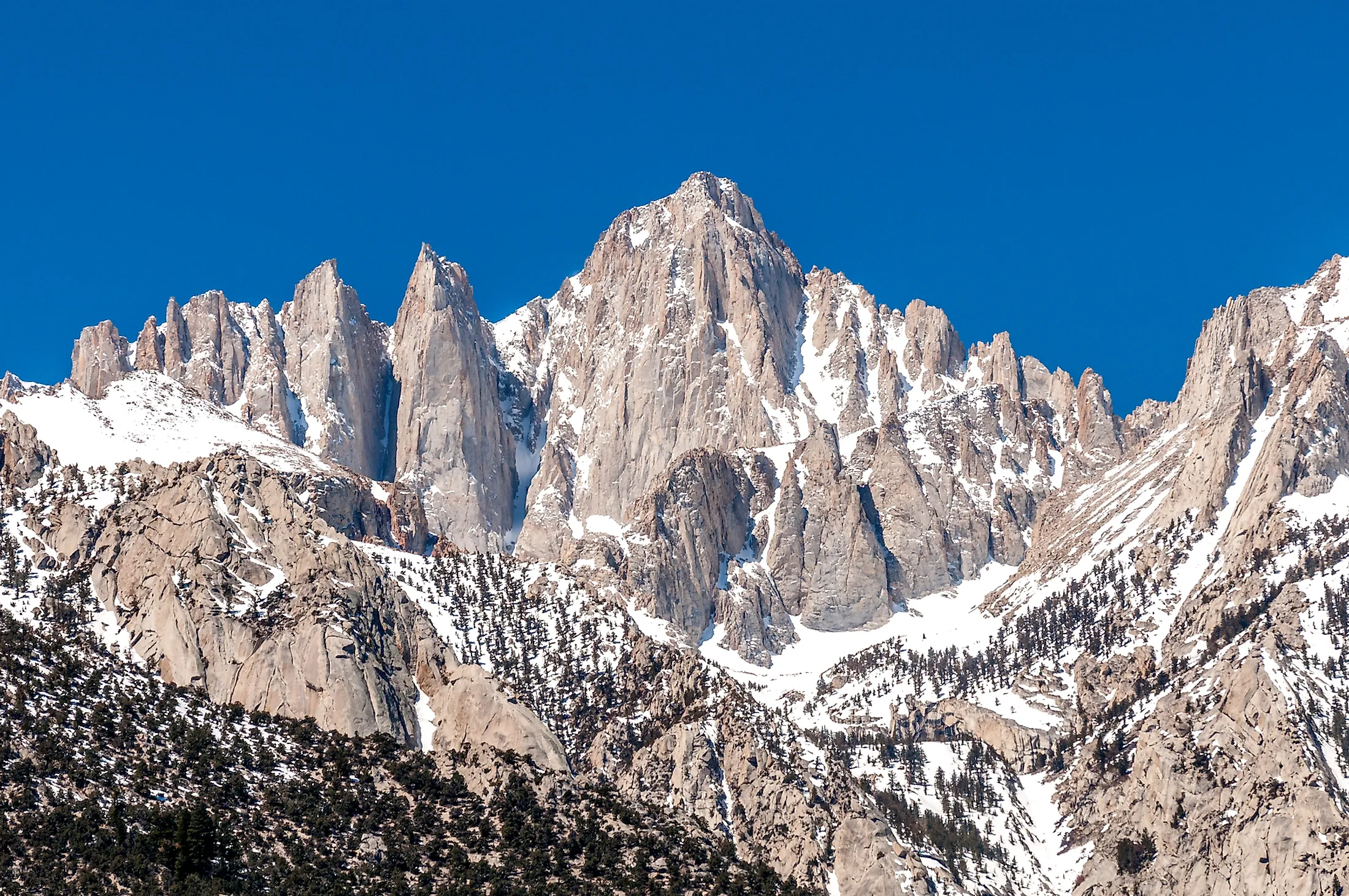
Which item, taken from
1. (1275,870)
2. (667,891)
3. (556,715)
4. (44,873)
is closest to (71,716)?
(44,873)

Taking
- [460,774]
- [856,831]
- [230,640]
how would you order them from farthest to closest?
[856,831] → [230,640] → [460,774]

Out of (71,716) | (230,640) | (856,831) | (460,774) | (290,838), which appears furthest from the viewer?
(856,831)

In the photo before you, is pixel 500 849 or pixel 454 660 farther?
pixel 454 660

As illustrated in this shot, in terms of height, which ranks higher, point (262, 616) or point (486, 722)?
point (262, 616)

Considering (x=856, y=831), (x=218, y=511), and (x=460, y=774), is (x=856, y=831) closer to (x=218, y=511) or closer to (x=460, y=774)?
(x=460, y=774)

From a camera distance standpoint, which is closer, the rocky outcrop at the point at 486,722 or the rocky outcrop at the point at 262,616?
the rocky outcrop at the point at 486,722

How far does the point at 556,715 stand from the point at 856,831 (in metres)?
29.7

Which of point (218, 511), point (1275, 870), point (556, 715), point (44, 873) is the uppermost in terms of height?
point (218, 511)

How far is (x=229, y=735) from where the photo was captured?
15538 centimetres

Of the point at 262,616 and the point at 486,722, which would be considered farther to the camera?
the point at 262,616

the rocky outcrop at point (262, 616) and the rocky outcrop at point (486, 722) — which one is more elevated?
the rocky outcrop at point (262, 616)

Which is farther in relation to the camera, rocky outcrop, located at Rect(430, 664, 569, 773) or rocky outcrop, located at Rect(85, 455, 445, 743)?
rocky outcrop, located at Rect(85, 455, 445, 743)

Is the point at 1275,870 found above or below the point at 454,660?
below

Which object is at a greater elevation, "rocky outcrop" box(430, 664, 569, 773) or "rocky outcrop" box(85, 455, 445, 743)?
"rocky outcrop" box(85, 455, 445, 743)
